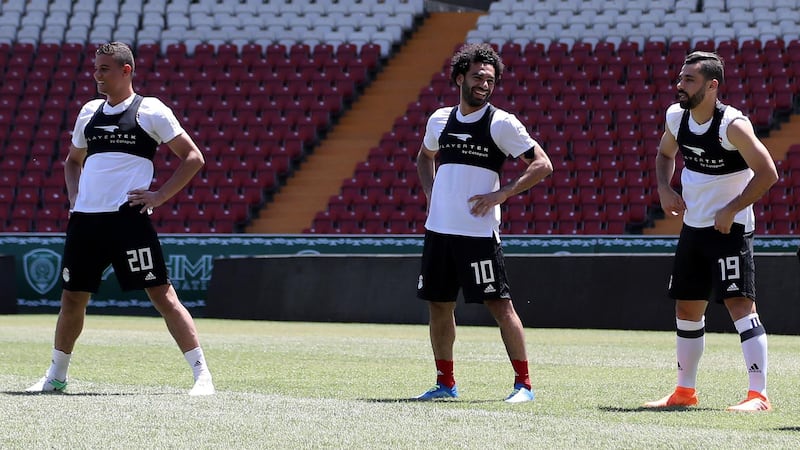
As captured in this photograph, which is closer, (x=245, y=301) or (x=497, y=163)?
(x=497, y=163)

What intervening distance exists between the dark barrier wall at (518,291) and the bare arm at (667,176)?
9151mm

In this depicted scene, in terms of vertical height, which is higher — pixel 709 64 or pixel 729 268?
pixel 709 64

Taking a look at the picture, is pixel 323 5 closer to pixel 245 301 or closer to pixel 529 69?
pixel 529 69

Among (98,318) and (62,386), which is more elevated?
(62,386)

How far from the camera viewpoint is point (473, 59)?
8.02 meters

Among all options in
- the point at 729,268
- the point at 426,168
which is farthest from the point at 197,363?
the point at 729,268

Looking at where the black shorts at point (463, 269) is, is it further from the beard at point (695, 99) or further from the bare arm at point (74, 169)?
the bare arm at point (74, 169)

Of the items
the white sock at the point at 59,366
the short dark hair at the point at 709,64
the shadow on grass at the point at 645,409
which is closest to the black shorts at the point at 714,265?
the shadow on grass at the point at 645,409

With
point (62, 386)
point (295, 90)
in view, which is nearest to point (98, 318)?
point (295, 90)

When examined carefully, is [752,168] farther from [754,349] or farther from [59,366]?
[59,366]

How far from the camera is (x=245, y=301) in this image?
21.0 meters

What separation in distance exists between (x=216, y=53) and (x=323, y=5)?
10.7ft

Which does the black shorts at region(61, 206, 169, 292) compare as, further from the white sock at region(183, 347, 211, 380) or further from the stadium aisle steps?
the stadium aisle steps

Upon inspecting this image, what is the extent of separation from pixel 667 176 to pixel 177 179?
9.47 feet
